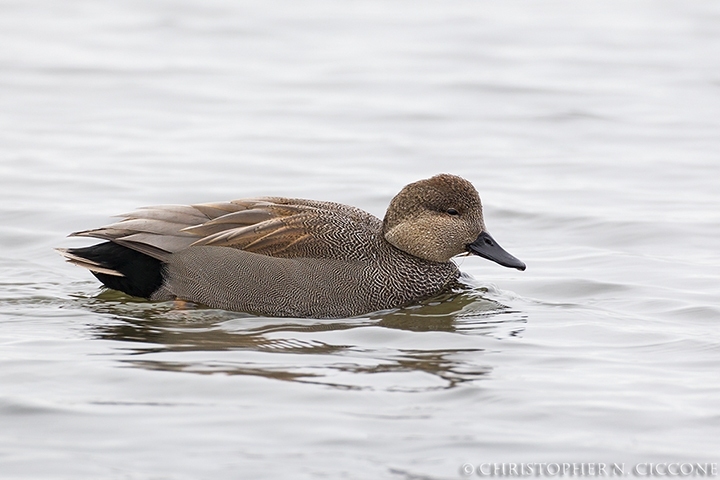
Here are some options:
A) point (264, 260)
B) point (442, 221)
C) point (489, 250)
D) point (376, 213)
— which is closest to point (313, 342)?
point (264, 260)

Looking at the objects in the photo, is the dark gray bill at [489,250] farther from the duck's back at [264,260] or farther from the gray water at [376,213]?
the duck's back at [264,260]

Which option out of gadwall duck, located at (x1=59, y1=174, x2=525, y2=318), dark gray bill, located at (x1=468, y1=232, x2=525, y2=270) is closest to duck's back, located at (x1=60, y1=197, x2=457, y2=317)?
gadwall duck, located at (x1=59, y1=174, x2=525, y2=318)

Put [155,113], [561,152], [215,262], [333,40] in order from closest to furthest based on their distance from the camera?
[215,262] < [561,152] < [155,113] < [333,40]

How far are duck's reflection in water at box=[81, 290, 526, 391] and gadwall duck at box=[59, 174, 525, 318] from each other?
12 cm

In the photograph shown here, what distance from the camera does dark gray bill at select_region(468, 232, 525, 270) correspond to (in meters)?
8.40

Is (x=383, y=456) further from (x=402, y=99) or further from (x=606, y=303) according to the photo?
(x=402, y=99)

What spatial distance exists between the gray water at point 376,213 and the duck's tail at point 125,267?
176mm

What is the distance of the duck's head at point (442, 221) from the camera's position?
841 cm

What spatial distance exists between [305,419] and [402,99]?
A: 978cm

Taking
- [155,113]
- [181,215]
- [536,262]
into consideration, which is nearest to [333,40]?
[155,113]

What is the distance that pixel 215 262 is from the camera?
26.7ft

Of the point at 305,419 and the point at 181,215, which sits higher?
the point at 181,215

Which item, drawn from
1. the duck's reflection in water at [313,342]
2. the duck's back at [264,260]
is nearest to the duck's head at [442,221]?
the duck's back at [264,260]

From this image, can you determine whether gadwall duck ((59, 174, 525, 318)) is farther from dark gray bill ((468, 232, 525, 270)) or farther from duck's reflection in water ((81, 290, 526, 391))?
duck's reflection in water ((81, 290, 526, 391))
